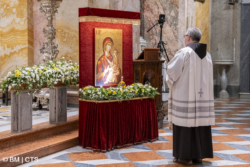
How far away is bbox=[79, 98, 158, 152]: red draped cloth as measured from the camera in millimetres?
5203

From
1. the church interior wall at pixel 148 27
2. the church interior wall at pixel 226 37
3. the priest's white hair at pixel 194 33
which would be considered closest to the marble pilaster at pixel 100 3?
the church interior wall at pixel 148 27

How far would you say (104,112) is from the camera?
518 centimetres

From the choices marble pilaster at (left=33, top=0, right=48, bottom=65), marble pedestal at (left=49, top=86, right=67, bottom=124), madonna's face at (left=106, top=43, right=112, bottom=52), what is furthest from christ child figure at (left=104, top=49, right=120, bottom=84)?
marble pilaster at (left=33, top=0, right=48, bottom=65)

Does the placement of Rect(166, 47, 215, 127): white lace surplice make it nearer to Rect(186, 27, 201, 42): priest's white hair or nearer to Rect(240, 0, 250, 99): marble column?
Rect(186, 27, 201, 42): priest's white hair

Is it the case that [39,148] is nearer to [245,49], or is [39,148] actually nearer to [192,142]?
[192,142]

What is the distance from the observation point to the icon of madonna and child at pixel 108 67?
564 centimetres

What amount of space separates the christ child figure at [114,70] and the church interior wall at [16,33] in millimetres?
4576

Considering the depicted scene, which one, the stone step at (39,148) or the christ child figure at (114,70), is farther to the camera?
the christ child figure at (114,70)

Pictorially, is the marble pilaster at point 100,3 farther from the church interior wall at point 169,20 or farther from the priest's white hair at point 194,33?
the church interior wall at point 169,20

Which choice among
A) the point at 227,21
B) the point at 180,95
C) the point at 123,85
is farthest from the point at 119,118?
the point at 227,21

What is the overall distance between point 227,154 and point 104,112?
2.01m

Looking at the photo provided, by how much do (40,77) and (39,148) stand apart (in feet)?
3.93

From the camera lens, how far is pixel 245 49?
536 inches

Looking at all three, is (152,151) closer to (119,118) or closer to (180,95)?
(119,118)
